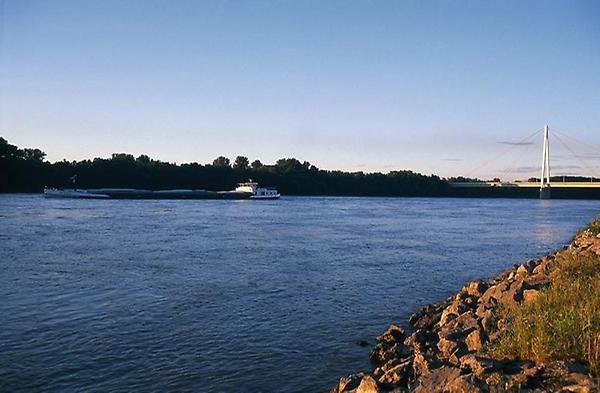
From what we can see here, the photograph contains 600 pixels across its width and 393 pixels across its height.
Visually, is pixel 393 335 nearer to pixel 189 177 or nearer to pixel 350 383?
pixel 350 383

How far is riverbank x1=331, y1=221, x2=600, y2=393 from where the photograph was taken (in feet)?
19.8

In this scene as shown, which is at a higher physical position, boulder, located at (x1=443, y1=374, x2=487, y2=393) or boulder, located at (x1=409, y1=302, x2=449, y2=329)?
boulder, located at (x1=443, y1=374, x2=487, y2=393)

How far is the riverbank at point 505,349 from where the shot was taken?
6.03 metres

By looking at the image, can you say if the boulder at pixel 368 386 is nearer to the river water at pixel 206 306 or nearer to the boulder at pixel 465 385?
the boulder at pixel 465 385

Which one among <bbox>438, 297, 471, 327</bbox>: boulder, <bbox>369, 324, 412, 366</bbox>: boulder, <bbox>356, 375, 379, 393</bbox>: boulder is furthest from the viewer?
<bbox>438, 297, 471, 327</bbox>: boulder

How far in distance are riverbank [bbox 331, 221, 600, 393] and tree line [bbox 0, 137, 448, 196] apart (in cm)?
12741

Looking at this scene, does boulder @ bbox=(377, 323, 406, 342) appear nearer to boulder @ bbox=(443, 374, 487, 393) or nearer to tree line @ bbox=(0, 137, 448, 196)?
boulder @ bbox=(443, 374, 487, 393)

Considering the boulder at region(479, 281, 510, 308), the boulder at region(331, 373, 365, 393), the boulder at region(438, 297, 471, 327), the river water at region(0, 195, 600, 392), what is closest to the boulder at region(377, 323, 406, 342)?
the river water at region(0, 195, 600, 392)

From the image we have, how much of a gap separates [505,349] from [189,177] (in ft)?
485

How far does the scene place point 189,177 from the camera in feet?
494

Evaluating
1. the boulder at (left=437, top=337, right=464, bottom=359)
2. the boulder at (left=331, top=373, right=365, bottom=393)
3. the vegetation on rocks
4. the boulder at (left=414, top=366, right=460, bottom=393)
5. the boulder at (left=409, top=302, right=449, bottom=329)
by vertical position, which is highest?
the vegetation on rocks

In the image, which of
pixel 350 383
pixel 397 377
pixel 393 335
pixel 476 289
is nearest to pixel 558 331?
pixel 397 377

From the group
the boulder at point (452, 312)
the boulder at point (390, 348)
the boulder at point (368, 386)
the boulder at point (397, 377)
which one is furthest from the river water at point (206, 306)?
the boulder at point (368, 386)

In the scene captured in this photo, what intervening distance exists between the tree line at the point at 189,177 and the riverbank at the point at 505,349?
127 m
